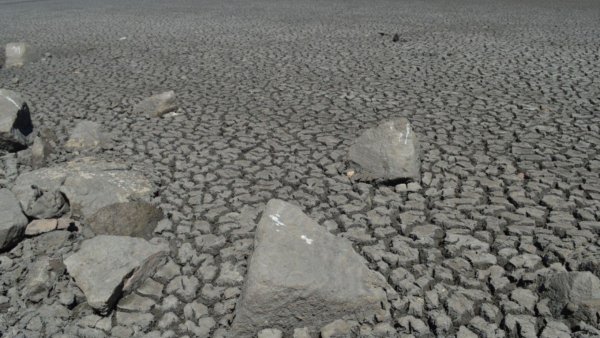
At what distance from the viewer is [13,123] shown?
4270 millimetres

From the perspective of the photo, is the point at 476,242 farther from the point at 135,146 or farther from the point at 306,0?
the point at 306,0

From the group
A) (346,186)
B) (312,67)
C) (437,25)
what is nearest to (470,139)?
(346,186)

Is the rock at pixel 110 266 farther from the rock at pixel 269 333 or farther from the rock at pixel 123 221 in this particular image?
the rock at pixel 269 333

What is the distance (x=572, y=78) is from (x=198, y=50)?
5.91 meters

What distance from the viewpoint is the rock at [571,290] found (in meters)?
2.25

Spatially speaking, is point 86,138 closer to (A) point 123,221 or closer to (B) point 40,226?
(B) point 40,226

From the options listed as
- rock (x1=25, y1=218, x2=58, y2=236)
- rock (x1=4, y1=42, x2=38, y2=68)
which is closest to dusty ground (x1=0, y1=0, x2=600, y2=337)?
rock (x1=25, y1=218, x2=58, y2=236)

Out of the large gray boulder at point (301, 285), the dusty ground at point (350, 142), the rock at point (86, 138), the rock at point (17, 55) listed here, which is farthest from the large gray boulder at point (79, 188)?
the rock at point (17, 55)

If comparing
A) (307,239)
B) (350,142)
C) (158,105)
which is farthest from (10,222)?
(350,142)

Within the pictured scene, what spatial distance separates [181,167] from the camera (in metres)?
3.91

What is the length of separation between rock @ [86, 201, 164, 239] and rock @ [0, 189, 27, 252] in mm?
390

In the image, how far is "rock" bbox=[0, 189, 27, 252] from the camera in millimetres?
2861

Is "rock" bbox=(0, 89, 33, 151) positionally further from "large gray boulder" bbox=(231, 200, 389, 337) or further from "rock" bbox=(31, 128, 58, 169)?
"large gray boulder" bbox=(231, 200, 389, 337)

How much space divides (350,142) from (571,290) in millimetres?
2365
